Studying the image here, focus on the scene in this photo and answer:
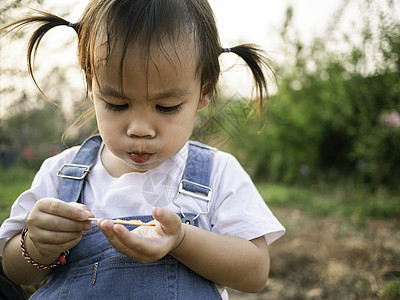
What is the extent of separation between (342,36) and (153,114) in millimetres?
3302

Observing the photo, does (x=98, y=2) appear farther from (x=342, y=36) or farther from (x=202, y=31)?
(x=342, y=36)

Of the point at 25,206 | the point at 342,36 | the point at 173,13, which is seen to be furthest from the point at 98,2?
the point at 342,36

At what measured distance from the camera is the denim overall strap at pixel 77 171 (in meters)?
1.40

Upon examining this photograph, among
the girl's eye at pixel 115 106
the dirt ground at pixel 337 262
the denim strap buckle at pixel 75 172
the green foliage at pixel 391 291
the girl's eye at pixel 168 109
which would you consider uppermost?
the girl's eye at pixel 115 106

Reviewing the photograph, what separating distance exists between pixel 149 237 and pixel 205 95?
56cm

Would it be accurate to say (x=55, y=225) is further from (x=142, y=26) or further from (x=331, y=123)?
(x=331, y=123)

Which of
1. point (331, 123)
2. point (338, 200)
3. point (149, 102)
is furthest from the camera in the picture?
point (331, 123)

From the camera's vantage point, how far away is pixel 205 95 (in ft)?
4.73

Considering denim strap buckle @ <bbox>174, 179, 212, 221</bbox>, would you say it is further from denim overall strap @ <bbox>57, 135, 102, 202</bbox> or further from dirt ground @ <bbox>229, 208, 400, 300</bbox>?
dirt ground @ <bbox>229, 208, 400, 300</bbox>

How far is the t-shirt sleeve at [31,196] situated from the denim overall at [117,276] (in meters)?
0.06

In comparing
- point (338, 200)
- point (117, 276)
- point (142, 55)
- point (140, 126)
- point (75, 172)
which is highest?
point (142, 55)

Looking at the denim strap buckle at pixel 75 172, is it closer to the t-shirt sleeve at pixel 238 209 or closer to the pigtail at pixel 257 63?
the t-shirt sleeve at pixel 238 209

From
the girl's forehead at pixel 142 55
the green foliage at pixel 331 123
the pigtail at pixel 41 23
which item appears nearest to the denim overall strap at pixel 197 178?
the girl's forehead at pixel 142 55

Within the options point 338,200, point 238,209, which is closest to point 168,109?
point 238,209
